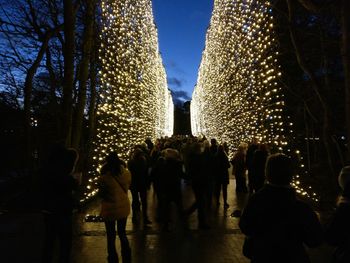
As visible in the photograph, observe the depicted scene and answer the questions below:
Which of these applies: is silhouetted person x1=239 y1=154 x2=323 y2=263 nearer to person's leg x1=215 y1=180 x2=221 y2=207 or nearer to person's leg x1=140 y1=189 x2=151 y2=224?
person's leg x1=140 y1=189 x2=151 y2=224

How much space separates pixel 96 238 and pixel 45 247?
3.50 metres

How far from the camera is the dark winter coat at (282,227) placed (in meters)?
3.99

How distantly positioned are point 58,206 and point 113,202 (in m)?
1.04

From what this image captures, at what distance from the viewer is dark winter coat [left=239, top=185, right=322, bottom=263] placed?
399cm

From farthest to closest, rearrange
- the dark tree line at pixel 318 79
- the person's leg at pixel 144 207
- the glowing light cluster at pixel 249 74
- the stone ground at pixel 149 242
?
the glowing light cluster at pixel 249 74
the dark tree line at pixel 318 79
the person's leg at pixel 144 207
the stone ground at pixel 149 242

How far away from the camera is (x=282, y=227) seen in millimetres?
4027

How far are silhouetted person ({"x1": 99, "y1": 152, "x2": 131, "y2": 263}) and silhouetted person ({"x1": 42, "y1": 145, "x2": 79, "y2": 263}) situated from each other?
78cm

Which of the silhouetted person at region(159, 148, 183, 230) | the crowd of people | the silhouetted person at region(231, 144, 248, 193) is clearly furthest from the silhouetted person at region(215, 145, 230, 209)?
the silhouetted person at region(159, 148, 183, 230)

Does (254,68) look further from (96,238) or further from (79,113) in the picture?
(96,238)

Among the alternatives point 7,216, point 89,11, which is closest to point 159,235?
point 7,216

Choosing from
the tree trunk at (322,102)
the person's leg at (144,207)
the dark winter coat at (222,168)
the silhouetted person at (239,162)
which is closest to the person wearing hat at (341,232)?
the person's leg at (144,207)

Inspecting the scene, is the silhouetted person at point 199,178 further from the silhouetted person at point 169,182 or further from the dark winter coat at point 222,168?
the dark winter coat at point 222,168

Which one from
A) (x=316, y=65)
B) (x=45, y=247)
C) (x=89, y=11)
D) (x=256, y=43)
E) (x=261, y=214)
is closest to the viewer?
(x=261, y=214)

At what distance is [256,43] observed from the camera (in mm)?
17984
